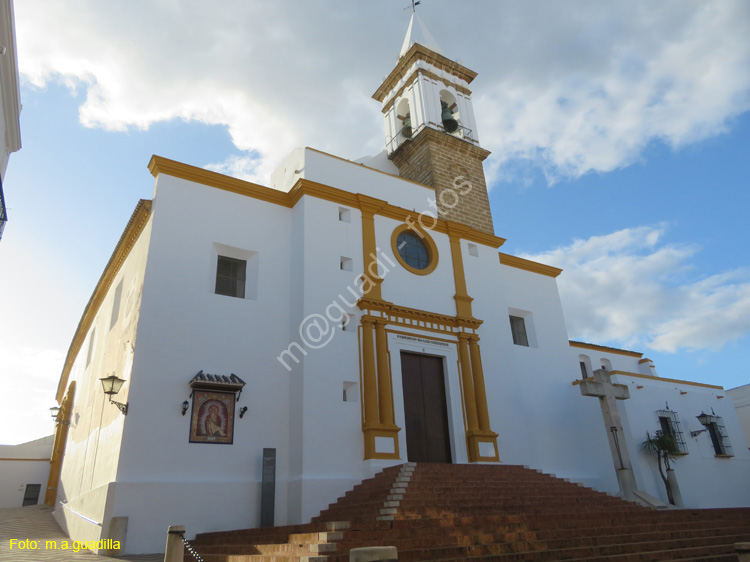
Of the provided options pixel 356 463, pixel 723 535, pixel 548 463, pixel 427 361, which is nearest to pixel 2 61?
pixel 356 463

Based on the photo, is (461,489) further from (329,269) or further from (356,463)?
(329,269)

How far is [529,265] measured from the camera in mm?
17312

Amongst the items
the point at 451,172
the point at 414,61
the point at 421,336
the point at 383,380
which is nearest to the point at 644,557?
the point at 383,380

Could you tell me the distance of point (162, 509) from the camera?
9.44 m

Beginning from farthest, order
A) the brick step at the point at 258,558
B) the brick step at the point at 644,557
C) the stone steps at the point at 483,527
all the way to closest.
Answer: the stone steps at the point at 483,527, the brick step at the point at 644,557, the brick step at the point at 258,558

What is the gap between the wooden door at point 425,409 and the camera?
40.8 ft

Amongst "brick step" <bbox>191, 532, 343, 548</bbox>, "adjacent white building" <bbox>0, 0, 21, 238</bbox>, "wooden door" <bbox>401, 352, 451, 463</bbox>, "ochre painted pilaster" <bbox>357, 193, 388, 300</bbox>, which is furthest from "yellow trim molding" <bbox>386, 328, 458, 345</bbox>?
"adjacent white building" <bbox>0, 0, 21, 238</bbox>

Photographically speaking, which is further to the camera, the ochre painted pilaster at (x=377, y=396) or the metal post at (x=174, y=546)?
the ochre painted pilaster at (x=377, y=396)

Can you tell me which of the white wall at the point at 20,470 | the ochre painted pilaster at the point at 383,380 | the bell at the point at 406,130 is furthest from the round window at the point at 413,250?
the white wall at the point at 20,470

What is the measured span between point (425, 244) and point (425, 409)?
4.45 m

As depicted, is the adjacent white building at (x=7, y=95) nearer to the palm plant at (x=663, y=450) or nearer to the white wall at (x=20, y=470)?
the palm plant at (x=663, y=450)

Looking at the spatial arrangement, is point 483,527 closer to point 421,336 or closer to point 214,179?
point 421,336

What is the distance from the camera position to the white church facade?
10273mm

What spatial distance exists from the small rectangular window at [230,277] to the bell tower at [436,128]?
19.7 feet
